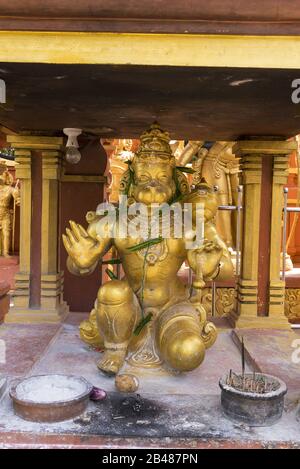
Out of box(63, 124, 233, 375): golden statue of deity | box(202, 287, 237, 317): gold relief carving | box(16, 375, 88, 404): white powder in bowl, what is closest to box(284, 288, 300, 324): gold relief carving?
box(202, 287, 237, 317): gold relief carving

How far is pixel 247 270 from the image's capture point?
4953mm

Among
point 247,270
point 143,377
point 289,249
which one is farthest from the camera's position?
point 289,249

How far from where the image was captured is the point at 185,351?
320cm

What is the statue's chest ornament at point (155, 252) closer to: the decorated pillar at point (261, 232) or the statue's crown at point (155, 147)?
the statue's crown at point (155, 147)

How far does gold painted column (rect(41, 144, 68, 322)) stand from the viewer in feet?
16.0

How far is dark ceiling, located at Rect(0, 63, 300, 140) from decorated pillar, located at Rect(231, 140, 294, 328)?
0.21 meters

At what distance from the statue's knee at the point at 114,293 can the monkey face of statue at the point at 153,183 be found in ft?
2.02

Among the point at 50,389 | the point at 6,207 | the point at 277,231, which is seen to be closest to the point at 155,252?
the point at 50,389

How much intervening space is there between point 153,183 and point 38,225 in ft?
6.05

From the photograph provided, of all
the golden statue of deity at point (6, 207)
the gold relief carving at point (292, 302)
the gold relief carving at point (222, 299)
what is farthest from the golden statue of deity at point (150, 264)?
the golden statue of deity at point (6, 207)

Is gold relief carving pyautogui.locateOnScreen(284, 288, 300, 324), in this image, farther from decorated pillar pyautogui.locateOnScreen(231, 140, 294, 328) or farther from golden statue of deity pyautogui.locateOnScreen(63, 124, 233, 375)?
golden statue of deity pyautogui.locateOnScreen(63, 124, 233, 375)

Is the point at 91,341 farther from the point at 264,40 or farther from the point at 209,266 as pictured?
the point at 264,40
